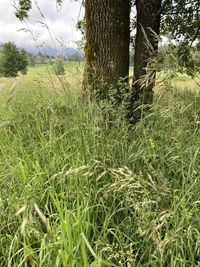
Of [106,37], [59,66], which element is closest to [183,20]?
[106,37]

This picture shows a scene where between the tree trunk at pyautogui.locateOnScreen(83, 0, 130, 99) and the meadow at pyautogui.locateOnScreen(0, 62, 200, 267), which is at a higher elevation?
the tree trunk at pyautogui.locateOnScreen(83, 0, 130, 99)

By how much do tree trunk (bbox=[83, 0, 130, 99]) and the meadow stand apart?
1.71 meters

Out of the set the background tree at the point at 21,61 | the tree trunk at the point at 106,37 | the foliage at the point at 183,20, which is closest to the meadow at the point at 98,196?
the background tree at the point at 21,61

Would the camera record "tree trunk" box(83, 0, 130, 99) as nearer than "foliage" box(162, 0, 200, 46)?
Yes

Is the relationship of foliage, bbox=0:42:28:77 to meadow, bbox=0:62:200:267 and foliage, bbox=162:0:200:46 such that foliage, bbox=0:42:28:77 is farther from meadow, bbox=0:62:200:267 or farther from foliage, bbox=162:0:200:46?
foliage, bbox=162:0:200:46

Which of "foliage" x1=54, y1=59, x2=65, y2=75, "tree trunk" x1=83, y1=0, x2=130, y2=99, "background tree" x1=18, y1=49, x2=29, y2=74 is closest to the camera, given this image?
"foliage" x1=54, y1=59, x2=65, y2=75

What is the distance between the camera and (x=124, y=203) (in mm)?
2355

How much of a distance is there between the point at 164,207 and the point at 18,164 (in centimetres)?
140

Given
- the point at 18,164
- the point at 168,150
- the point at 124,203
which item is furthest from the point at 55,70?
the point at 124,203

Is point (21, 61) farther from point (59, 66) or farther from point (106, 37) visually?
point (59, 66)

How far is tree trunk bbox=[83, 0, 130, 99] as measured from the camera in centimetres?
550

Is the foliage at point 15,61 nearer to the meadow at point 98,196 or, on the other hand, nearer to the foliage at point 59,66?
the foliage at point 59,66

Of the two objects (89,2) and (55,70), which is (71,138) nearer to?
(55,70)

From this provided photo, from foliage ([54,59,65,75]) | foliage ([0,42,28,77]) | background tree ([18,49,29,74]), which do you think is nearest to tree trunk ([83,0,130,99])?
background tree ([18,49,29,74])
